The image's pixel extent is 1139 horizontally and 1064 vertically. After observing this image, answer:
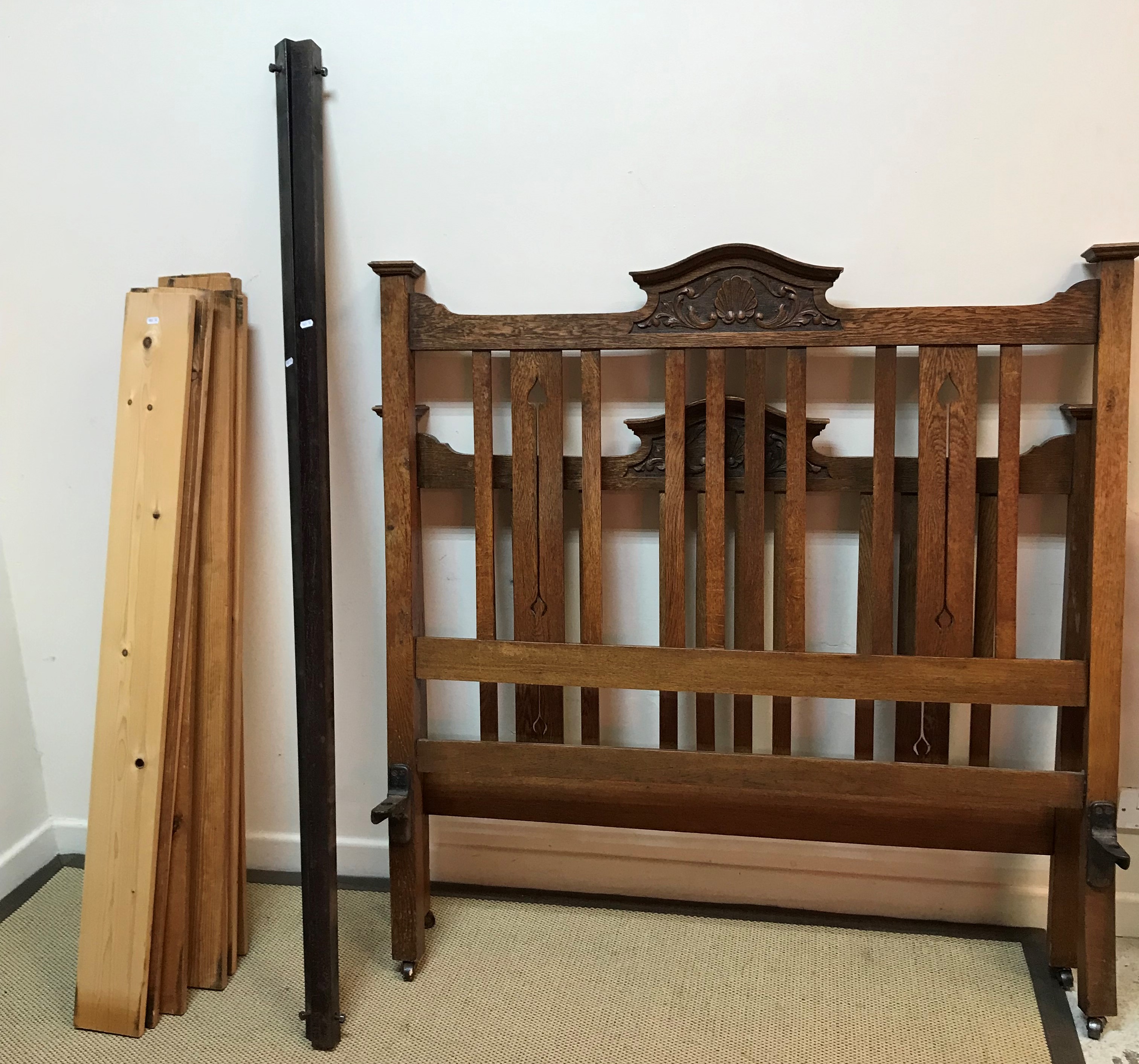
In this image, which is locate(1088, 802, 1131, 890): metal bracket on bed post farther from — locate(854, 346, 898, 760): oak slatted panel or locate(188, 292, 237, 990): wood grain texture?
locate(188, 292, 237, 990): wood grain texture

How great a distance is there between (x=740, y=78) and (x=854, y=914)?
5.36ft

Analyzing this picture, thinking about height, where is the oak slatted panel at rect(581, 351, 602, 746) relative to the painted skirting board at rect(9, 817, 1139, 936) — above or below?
above

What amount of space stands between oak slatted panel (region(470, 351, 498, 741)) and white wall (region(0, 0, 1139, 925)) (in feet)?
0.43

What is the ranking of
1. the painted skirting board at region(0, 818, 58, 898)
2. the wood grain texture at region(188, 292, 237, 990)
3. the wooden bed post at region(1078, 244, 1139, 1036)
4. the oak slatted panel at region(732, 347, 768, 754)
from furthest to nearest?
the painted skirting board at region(0, 818, 58, 898) < the wood grain texture at region(188, 292, 237, 990) < the oak slatted panel at region(732, 347, 768, 754) < the wooden bed post at region(1078, 244, 1139, 1036)

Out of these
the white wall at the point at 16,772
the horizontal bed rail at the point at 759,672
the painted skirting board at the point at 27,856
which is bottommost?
the painted skirting board at the point at 27,856

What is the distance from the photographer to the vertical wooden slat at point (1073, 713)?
142 centimetres

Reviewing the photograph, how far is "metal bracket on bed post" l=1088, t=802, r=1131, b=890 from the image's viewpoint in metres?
1.38

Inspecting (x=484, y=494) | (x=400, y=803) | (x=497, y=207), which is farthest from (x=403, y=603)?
(x=497, y=207)

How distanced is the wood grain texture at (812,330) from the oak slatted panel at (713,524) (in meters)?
0.08

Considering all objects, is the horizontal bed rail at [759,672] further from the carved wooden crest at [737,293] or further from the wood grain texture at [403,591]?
the carved wooden crest at [737,293]

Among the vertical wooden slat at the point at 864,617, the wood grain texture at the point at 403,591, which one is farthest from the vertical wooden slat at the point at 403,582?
the vertical wooden slat at the point at 864,617

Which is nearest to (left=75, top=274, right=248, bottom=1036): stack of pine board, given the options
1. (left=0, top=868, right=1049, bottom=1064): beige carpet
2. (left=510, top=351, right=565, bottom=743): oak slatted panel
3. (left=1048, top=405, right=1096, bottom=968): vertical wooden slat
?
(left=0, top=868, right=1049, bottom=1064): beige carpet

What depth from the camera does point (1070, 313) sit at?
1.37m

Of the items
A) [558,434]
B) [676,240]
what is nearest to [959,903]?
[558,434]
